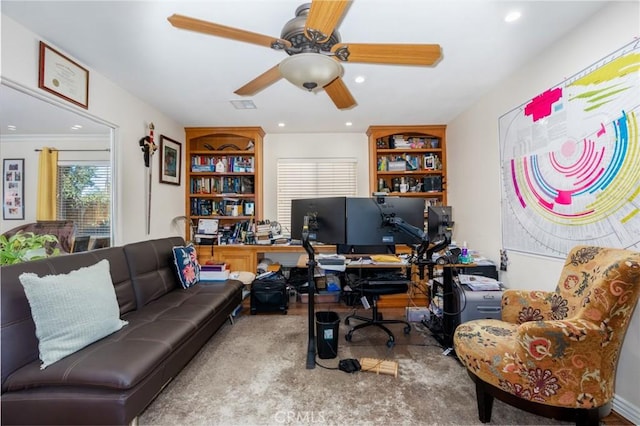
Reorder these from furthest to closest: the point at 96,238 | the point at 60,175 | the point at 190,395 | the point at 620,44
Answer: the point at 96,238, the point at 60,175, the point at 190,395, the point at 620,44

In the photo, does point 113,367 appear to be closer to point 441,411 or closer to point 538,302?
point 441,411

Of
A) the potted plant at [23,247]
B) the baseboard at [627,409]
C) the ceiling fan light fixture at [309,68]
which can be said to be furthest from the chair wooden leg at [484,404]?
the potted plant at [23,247]

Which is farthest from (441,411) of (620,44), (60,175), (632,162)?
(60,175)

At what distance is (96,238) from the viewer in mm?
2445

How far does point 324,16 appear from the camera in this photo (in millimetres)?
1311

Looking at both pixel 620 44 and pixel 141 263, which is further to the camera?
pixel 141 263

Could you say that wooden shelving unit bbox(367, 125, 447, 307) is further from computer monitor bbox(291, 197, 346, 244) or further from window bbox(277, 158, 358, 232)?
computer monitor bbox(291, 197, 346, 244)

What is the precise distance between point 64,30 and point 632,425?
4368 mm

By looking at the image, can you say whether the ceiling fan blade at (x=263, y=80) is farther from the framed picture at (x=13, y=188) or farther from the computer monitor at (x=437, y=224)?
the computer monitor at (x=437, y=224)

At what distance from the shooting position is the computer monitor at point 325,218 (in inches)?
88.2

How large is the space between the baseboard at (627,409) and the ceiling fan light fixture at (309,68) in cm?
263

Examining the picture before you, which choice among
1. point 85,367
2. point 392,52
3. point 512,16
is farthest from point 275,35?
point 85,367

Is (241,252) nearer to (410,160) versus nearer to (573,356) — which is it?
(410,160)

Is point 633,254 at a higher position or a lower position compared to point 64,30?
lower
